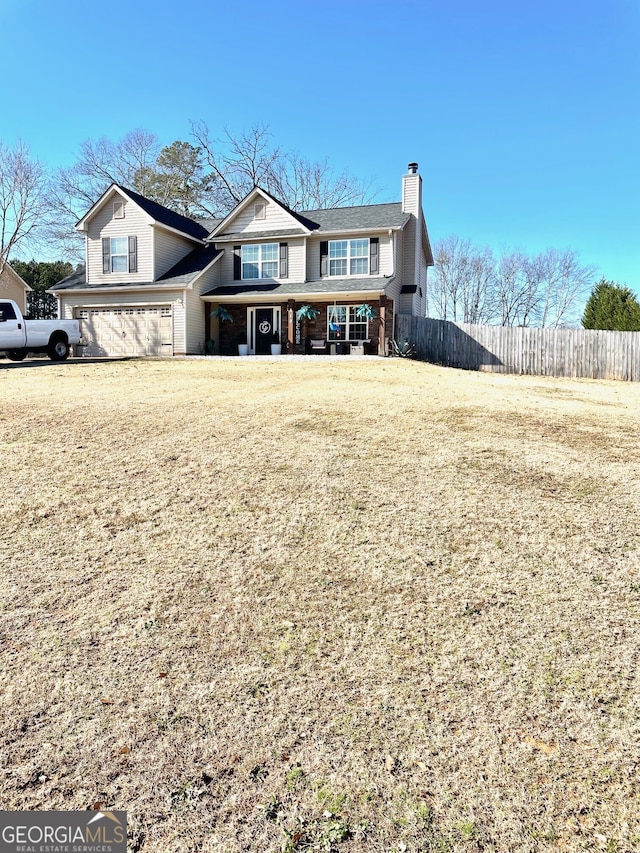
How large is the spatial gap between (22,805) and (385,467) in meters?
4.16

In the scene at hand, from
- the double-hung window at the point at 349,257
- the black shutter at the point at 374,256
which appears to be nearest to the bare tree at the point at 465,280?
the double-hung window at the point at 349,257

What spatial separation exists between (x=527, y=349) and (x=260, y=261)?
11.5 metres

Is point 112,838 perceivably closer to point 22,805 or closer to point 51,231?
point 22,805

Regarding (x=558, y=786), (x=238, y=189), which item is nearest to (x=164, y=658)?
(x=558, y=786)

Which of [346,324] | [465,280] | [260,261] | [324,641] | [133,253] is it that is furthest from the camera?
[465,280]

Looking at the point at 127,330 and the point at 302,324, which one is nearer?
the point at 302,324

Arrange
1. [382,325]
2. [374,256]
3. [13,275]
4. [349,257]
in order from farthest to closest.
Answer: [13,275]
[349,257]
[374,256]
[382,325]

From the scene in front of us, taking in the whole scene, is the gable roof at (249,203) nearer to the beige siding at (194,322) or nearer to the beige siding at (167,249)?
the beige siding at (167,249)

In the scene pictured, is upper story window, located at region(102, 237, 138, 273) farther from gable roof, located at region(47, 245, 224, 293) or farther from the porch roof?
the porch roof

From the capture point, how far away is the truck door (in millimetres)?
15000

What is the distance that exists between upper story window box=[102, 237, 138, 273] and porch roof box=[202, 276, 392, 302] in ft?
11.6

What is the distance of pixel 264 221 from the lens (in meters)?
22.4

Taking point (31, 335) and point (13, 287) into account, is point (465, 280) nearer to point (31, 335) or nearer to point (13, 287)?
point (13, 287)

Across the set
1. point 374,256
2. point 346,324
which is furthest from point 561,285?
point 346,324
